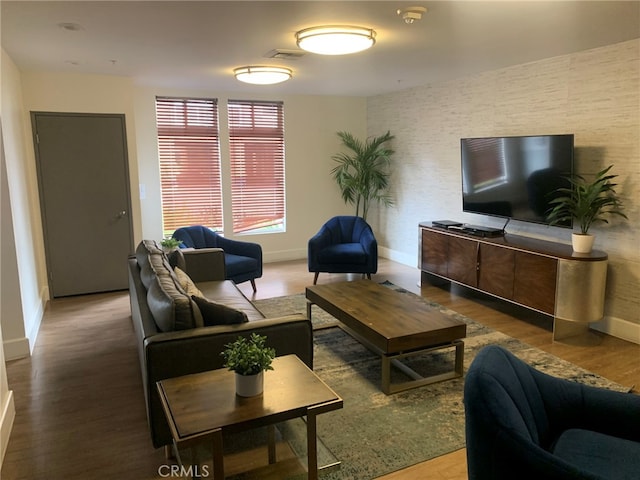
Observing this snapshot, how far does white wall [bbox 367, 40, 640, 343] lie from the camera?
147 inches

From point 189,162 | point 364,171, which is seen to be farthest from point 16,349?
point 364,171

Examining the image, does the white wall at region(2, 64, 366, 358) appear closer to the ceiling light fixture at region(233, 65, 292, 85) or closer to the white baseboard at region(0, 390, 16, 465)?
the white baseboard at region(0, 390, 16, 465)

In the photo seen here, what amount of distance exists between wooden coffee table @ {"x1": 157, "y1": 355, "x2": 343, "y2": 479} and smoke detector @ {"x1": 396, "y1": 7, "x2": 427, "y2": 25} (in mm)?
2144

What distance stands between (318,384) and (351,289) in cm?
201

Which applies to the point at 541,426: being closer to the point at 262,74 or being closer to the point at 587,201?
the point at 587,201

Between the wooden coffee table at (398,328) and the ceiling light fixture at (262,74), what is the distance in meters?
2.32

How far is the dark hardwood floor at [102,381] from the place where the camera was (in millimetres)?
2336

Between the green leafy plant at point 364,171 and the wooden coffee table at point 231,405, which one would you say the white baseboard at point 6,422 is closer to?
the wooden coffee table at point 231,405

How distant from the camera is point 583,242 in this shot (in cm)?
378

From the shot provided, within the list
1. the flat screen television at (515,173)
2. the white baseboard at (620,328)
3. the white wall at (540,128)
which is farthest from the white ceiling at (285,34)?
the white baseboard at (620,328)

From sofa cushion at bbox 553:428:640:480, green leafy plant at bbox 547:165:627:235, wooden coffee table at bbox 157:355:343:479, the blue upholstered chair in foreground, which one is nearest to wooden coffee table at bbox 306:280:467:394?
wooden coffee table at bbox 157:355:343:479

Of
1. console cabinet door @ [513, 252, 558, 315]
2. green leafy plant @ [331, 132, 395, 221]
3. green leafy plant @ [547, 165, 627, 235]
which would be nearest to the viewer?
green leafy plant @ [547, 165, 627, 235]

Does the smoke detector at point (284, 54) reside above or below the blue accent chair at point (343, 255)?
above

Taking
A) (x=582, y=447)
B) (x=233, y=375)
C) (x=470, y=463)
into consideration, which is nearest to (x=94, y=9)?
(x=233, y=375)
